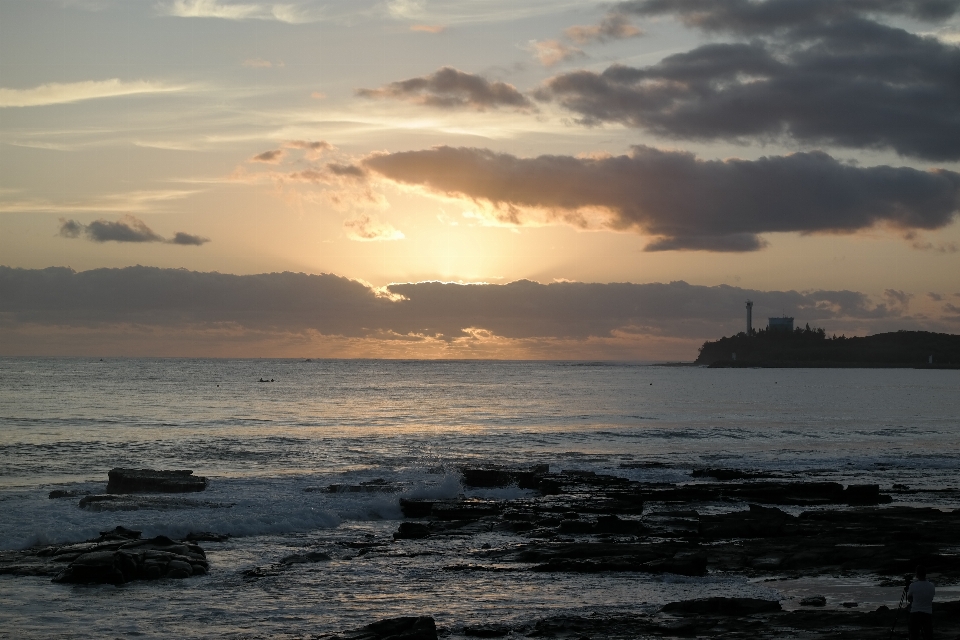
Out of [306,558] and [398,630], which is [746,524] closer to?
[306,558]

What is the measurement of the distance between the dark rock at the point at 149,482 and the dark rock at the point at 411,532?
1210 centimetres

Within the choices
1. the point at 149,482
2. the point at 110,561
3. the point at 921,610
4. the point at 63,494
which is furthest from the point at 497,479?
the point at 921,610

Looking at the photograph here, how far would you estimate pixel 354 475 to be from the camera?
4428cm

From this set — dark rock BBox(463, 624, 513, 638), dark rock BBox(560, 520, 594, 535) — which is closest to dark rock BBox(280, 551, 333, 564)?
dark rock BBox(560, 520, 594, 535)

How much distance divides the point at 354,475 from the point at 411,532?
15.9 metres

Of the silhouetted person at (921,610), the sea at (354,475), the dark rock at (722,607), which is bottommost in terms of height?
the sea at (354,475)

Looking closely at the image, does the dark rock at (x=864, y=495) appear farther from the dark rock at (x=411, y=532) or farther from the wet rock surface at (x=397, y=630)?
the wet rock surface at (x=397, y=630)

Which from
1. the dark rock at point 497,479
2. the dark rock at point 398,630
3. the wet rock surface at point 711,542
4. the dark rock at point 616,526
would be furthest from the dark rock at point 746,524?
the dark rock at point 398,630

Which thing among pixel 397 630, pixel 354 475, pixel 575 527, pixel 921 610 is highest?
pixel 921 610

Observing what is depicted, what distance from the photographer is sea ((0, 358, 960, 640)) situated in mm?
19844

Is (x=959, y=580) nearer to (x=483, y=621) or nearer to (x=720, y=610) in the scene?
(x=720, y=610)

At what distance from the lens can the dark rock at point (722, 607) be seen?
61.7ft

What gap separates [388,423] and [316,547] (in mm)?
52054

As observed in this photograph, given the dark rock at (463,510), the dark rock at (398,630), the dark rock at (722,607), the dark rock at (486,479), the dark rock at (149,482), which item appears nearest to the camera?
the dark rock at (398,630)
